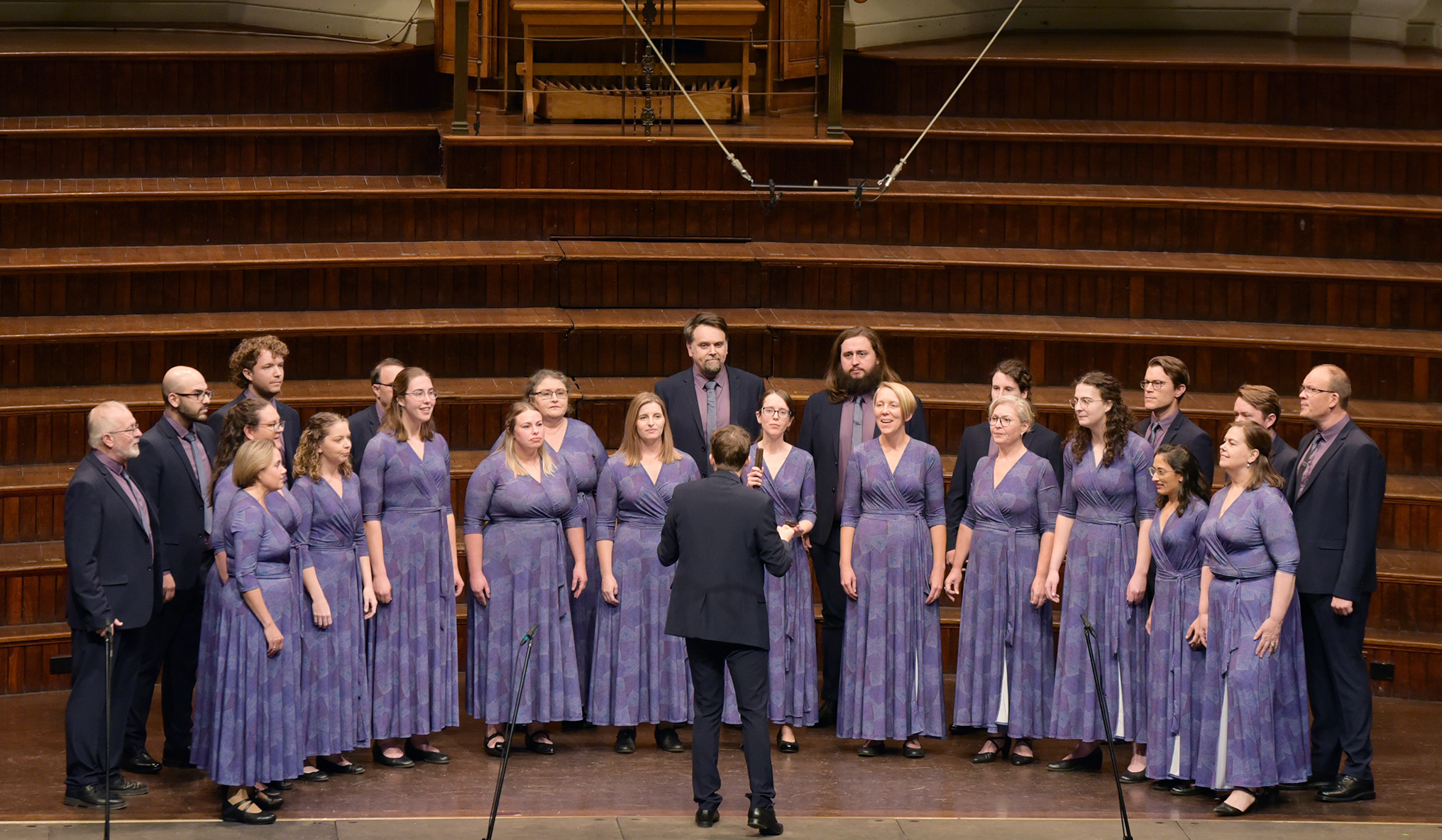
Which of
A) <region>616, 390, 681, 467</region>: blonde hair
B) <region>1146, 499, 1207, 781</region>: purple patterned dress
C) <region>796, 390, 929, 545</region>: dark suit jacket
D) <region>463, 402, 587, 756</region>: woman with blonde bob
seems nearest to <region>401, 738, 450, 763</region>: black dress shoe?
<region>463, 402, 587, 756</region>: woman with blonde bob

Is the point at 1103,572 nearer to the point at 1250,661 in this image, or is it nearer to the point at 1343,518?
the point at 1250,661

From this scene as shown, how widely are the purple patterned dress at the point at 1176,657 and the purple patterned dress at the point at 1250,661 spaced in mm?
70

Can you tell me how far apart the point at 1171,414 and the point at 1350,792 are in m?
1.23

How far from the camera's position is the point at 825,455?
5930 mm

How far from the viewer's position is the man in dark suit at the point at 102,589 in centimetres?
498

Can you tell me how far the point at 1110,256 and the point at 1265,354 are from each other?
755 millimetres

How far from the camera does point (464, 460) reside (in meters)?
6.83

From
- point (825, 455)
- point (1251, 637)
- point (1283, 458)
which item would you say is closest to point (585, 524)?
point (825, 455)

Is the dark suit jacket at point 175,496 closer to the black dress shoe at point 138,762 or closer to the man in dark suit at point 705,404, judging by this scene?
the black dress shoe at point 138,762

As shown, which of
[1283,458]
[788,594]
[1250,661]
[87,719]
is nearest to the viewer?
[87,719]

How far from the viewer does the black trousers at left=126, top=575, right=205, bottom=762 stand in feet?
17.9

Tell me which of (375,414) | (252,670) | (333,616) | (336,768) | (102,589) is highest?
(375,414)

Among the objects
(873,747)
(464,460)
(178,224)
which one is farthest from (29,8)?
(873,747)

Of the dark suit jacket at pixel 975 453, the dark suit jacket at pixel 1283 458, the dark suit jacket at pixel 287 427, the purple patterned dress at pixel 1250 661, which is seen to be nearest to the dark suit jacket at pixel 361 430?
the dark suit jacket at pixel 287 427
